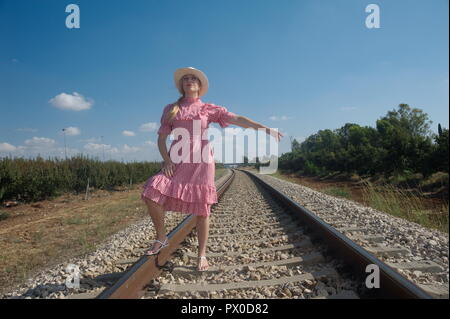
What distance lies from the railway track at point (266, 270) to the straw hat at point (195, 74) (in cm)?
144

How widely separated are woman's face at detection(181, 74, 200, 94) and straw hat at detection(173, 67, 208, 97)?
0.03 m

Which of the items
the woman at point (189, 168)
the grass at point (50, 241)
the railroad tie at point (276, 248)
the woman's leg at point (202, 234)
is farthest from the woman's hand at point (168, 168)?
the grass at point (50, 241)

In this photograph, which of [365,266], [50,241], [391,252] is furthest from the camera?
[50,241]

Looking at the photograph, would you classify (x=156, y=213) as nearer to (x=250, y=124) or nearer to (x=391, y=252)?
(x=250, y=124)

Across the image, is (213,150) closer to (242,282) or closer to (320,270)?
(242,282)

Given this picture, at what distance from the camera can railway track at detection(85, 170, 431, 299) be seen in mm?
1961

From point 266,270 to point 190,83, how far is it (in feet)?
5.42

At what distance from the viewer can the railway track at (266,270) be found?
77.2 inches

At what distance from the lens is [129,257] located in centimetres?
315

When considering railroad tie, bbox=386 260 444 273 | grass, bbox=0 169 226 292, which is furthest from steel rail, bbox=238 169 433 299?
grass, bbox=0 169 226 292

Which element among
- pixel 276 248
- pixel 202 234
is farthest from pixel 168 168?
pixel 276 248

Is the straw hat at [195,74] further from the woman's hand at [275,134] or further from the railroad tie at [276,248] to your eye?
the railroad tie at [276,248]

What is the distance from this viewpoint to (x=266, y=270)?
96.0 inches

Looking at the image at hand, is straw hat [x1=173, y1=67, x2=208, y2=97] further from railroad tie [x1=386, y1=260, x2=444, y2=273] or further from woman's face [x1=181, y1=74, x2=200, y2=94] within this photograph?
railroad tie [x1=386, y1=260, x2=444, y2=273]
